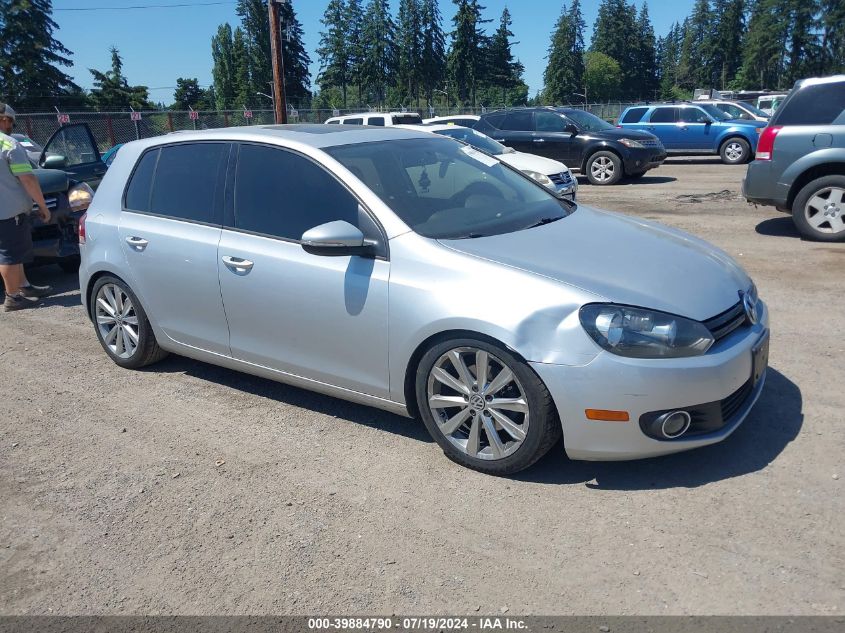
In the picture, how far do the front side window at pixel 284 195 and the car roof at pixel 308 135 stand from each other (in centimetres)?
11

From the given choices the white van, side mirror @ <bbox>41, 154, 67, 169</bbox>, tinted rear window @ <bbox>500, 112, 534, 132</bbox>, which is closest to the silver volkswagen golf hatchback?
side mirror @ <bbox>41, 154, 67, 169</bbox>

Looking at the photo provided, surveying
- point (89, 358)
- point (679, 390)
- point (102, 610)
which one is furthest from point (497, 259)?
point (89, 358)

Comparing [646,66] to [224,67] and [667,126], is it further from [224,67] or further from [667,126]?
[667,126]

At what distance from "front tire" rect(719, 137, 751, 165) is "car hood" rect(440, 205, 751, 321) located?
16.8 metres

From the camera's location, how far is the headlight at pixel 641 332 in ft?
10.8

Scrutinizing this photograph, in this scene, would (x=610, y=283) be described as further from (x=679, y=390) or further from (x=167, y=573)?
(x=167, y=573)

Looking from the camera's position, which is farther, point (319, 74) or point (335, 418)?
point (319, 74)

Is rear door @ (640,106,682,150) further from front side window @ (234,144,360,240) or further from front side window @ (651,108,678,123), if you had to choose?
front side window @ (234,144,360,240)

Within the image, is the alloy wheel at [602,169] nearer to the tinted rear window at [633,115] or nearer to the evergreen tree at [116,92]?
the tinted rear window at [633,115]

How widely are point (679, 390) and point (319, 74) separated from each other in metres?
89.8

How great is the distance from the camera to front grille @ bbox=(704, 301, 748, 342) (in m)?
3.44

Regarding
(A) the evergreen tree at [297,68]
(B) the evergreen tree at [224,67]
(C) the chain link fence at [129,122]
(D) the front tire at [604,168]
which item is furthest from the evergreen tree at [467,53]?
(D) the front tire at [604,168]

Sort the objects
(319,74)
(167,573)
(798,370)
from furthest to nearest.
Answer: (319,74)
(798,370)
(167,573)

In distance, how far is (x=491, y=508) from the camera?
3.38 meters
